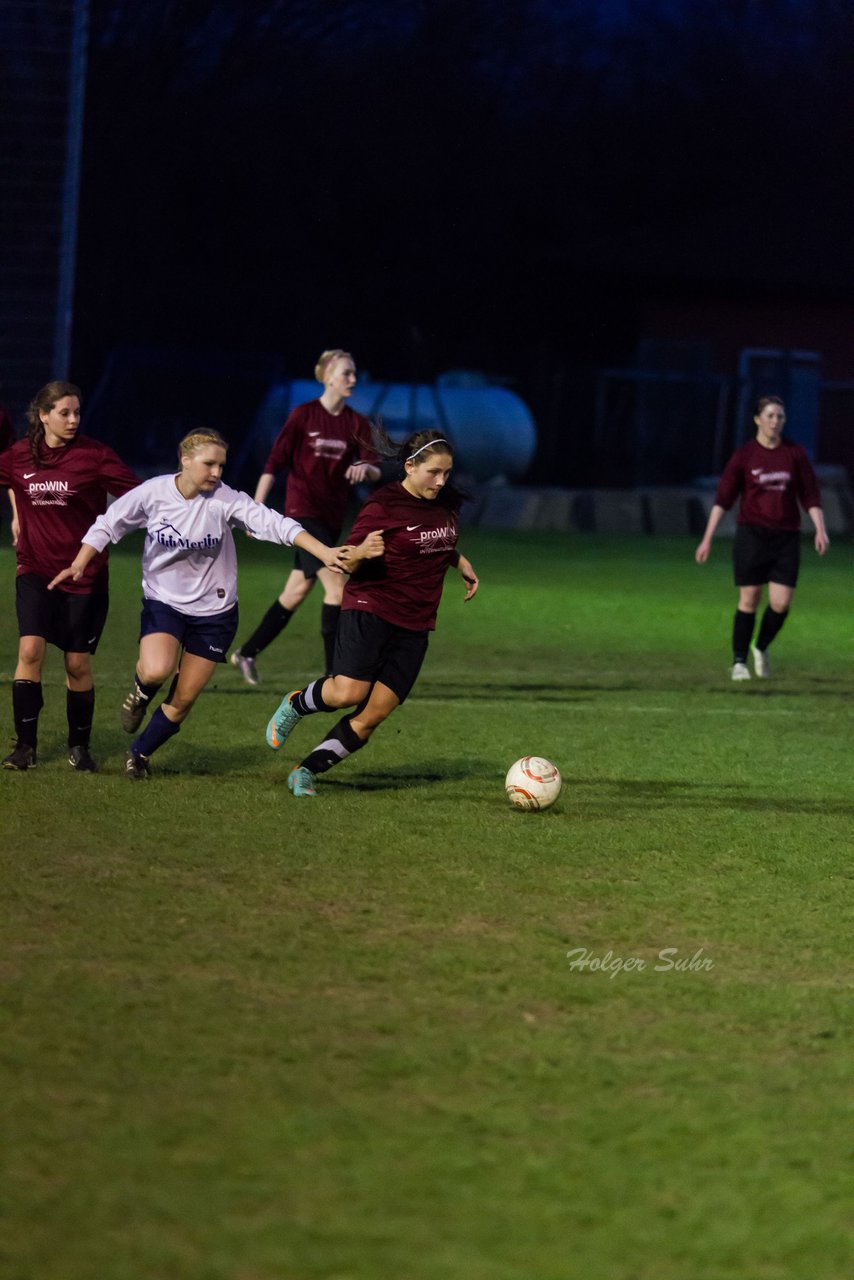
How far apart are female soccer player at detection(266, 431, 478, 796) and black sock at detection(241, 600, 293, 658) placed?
3610 mm

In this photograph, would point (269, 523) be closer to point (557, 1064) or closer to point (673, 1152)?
point (557, 1064)

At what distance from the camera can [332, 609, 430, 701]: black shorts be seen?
27.0 ft

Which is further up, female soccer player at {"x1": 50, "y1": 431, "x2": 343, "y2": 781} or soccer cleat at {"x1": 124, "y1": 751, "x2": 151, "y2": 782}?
female soccer player at {"x1": 50, "y1": 431, "x2": 343, "y2": 781}

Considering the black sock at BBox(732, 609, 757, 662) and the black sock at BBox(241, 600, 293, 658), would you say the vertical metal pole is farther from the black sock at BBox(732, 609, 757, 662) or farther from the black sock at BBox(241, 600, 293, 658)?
the black sock at BBox(732, 609, 757, 662)

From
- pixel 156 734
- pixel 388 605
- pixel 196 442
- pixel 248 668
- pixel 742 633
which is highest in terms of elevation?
pixel 196 442

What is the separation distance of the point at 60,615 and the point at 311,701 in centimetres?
126

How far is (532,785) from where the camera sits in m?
7.95

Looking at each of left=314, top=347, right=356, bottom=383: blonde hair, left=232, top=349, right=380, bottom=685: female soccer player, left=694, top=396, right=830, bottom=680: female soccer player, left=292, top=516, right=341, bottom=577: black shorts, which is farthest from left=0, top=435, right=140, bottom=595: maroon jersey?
left=694, top=396, right=830, bottom=680: female soccer player

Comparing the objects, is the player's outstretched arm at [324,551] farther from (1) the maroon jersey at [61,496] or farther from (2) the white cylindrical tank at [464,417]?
(2) the white cylindrical tank at [464,417]

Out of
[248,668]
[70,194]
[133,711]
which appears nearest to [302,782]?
[133,711]

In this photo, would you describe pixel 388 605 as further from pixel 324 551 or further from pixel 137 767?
pixel 137 767

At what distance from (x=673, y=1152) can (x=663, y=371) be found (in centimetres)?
3401

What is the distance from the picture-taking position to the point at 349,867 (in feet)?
22.5

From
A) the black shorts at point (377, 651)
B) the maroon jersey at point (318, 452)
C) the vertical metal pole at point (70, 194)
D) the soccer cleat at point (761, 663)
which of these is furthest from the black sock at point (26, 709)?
the vertical metal pole at point (70, 194)
